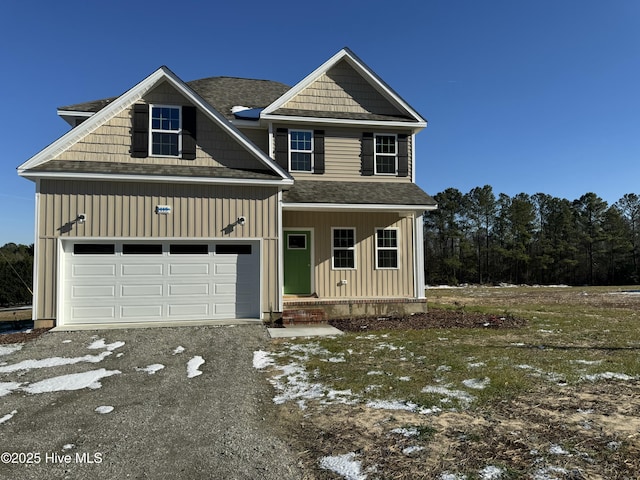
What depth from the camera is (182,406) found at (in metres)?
4.82

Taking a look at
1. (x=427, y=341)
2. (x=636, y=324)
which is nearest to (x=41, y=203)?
(x=427, y=341)

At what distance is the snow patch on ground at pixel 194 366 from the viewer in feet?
20.3

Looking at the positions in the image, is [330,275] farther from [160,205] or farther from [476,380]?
[476,380]

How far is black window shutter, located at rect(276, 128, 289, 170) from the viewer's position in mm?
12398

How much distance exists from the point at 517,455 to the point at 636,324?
965 cm

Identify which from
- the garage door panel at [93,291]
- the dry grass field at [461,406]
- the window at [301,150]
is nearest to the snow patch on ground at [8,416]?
the dry grass field at [461,406]

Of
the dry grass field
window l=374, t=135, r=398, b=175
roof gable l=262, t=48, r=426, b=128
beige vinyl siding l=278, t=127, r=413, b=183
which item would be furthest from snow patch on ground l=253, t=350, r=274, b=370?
roof gable l=262, t=48, r=426, b=128

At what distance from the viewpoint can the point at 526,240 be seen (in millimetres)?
38000

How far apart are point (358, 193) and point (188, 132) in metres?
5.00

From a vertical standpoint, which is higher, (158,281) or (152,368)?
(158,281)

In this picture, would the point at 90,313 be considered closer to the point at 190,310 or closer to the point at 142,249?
the point at 142,249

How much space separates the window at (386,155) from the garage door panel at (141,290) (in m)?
7.45

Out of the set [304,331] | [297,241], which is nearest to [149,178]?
[297,241]

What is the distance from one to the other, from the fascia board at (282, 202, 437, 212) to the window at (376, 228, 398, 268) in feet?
3.93
